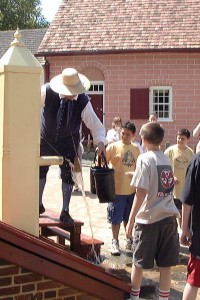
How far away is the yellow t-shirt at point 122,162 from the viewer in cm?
650

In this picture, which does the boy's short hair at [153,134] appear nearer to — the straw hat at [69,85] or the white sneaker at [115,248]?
the straw hat at [69,85]

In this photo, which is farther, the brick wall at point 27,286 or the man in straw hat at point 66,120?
the man in straw hat at point 66,120

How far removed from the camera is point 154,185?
4625 mm

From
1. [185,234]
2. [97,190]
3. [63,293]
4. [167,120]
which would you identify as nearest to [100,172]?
[97,190]

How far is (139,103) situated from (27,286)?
16.8 metres

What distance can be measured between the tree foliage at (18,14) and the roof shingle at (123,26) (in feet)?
95.0

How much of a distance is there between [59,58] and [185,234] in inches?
668

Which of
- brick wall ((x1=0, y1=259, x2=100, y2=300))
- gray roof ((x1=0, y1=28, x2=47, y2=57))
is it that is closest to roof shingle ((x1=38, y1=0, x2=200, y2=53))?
gray roof ((x1=0, y1=28, x2=47, y2=57))

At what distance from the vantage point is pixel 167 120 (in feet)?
65.5

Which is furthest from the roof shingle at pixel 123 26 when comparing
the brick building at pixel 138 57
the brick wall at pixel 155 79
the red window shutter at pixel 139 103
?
the red window shutter at pixel 139 103

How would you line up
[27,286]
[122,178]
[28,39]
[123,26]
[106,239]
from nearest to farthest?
[27,286]
[122,178]
[106,239]
[123,26]
[28,39]

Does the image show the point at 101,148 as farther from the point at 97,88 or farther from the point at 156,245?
the point at 97,88

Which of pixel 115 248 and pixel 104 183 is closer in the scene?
pixel 104 183

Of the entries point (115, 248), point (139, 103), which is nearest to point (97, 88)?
point (139, 103)
